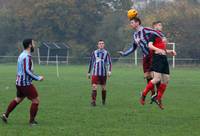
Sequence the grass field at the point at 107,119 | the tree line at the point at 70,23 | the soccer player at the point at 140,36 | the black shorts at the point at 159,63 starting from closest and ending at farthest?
the grass field at the point at 107,119
the black shorts at the point at 159,63
the soccer player at the point at 140,36
the tree line at the point at 70,23

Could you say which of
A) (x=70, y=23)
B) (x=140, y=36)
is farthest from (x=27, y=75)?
(x=70, y=23)

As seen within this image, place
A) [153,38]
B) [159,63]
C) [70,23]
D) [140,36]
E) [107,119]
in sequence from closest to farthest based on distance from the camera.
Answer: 1. [107,119]
2. [153,38]
3. [159,63]
4. [140,36]
5. [70,23]

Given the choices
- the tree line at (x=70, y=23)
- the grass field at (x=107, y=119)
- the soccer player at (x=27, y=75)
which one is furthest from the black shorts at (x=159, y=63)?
the tree line at (x=70, y=23)

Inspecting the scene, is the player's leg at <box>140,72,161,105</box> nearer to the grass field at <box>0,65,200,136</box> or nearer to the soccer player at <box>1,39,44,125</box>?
the grass field at <box>0,65,200,136</box>

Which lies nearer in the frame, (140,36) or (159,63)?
(159,63)

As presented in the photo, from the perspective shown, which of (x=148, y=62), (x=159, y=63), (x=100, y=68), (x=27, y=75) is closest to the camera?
(x=27, y=75)

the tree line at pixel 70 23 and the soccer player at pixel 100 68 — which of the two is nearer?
the soccer player at pixel 100 68

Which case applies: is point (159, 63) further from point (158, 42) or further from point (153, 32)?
point (153, 32)

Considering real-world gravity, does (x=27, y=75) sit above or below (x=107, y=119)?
above

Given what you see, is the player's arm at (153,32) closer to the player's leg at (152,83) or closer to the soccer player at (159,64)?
the soccer player at (159,64)

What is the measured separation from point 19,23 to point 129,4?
1559 centimetres

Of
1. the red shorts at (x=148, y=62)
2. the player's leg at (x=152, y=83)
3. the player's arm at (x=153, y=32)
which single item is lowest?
the player's leg at (x=152, y=83)

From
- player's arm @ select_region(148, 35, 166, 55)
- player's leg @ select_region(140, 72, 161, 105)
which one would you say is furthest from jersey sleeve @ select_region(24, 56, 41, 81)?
player's leg @ select_region(140, 72, 161, 105)

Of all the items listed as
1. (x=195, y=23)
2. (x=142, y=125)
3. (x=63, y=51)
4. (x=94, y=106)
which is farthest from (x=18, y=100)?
(x=63, y=51)
